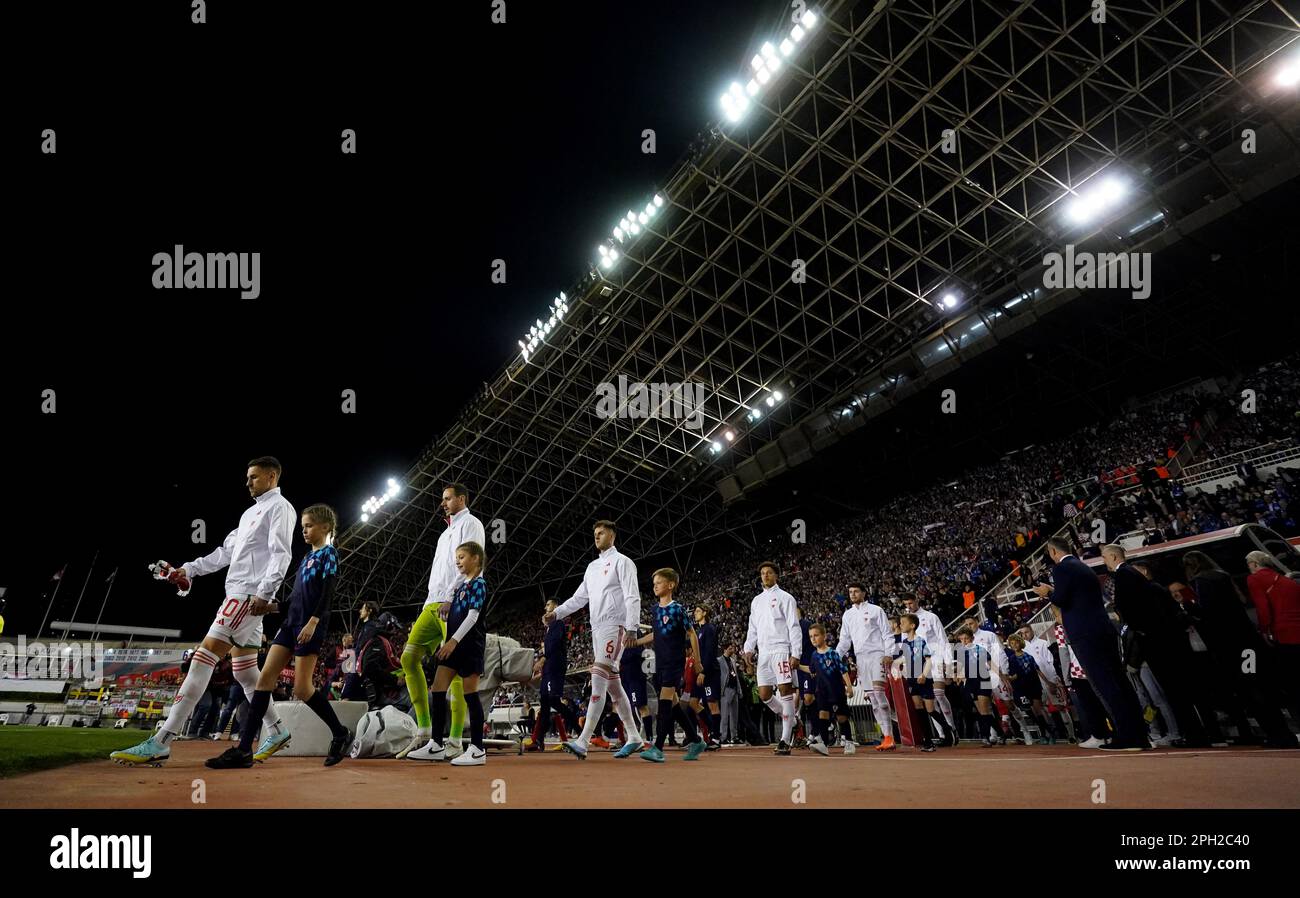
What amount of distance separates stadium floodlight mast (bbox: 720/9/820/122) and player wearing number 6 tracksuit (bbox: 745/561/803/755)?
13395mm

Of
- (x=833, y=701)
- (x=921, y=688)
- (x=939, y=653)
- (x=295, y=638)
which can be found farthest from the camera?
(x=921, y=688)

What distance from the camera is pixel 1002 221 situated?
58.1ft

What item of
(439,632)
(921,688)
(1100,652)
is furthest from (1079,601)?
(439,632)

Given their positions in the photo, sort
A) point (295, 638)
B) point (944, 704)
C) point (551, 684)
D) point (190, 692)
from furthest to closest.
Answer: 1. point (944, 704)
2. point (551, 684)
3. point (295, 638)
4. point (190, 692)

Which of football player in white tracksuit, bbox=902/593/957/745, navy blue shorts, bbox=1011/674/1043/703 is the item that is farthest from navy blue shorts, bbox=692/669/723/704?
navy blue shorts, bbox=1011/674/1043/703

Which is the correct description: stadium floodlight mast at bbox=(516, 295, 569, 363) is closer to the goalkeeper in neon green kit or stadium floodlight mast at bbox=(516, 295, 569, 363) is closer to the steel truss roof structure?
the steel truss roof structure

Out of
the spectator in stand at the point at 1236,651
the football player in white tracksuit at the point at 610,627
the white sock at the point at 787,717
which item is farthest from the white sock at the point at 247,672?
the spectator in stand at the point at 1236,651

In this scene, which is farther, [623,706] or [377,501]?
[377,501]

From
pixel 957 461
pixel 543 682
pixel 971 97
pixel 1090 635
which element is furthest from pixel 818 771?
pixel 957 461

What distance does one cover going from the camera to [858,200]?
17.3m

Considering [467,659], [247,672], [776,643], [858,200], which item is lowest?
[776,643]

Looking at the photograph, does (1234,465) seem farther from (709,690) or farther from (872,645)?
→ (709,690)

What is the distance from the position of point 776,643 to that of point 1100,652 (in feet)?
10.1
